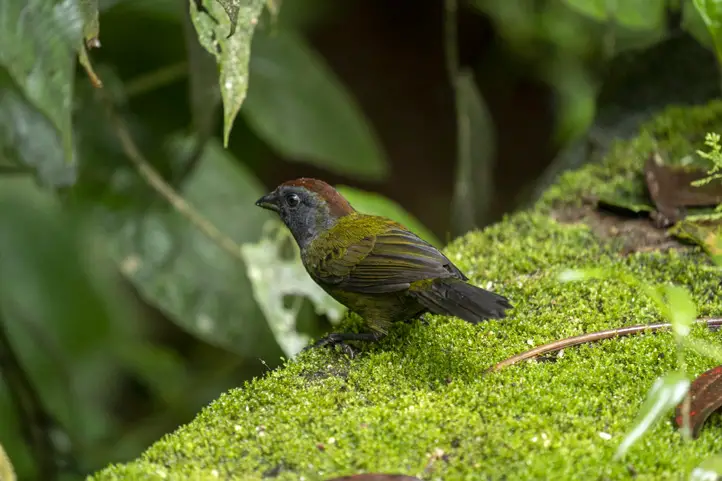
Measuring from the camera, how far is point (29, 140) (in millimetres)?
3611

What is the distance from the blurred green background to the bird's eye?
0.43 metres

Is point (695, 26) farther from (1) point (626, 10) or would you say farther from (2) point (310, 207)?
(2) point (310, 207)

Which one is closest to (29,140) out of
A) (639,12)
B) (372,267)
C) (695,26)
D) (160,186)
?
(160,186)

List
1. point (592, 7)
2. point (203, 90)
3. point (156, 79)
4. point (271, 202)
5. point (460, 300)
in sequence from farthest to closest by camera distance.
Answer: point (156, 79), point (592, 7), point (203, 90), point (271, 202), point (460, 300)

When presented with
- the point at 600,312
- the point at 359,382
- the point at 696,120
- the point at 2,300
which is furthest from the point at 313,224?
the point at 2,300

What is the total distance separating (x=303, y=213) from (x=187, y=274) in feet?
3.30

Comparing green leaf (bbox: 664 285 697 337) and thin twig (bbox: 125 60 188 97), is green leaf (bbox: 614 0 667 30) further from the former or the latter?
green leaf (bbox: 664 285 697 337)

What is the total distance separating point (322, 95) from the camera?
4398 millimetres

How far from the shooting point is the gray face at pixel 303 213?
9.62 feet

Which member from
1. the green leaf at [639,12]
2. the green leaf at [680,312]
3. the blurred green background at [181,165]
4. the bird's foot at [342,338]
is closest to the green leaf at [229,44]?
the blurred green background at [181,165]

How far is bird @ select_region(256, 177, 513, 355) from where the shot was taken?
2.35 m

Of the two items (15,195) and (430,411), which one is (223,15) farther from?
(15,195)

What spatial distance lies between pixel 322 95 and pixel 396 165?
2.80 metres

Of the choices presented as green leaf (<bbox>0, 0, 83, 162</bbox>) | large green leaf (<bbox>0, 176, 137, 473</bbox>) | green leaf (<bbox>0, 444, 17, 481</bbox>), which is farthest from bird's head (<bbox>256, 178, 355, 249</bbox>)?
large green leaf (<bbox>0, 176, 137, 473</bbox>)
